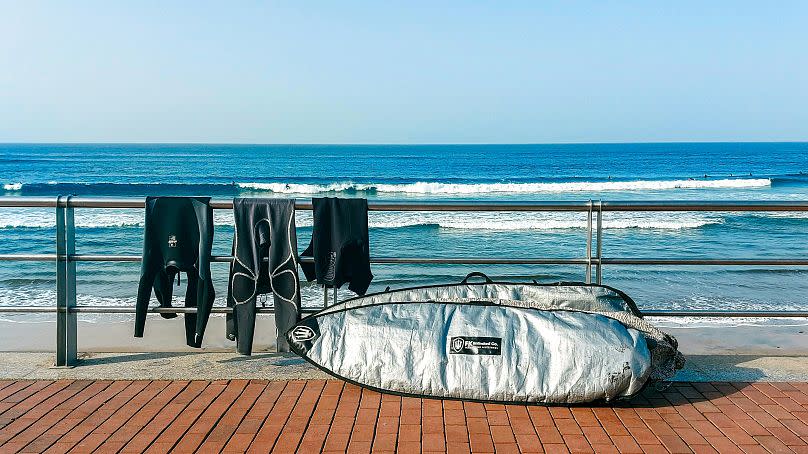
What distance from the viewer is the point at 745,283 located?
11.4 metres

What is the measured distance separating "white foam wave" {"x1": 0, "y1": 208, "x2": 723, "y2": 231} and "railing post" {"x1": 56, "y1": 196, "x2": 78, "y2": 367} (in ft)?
46.3

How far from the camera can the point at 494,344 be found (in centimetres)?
429

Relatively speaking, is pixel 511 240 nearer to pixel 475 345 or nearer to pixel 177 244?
pixel 177 244

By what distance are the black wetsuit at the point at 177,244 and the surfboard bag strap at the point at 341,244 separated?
66 centimetres

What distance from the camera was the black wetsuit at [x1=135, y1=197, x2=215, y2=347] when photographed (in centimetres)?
486

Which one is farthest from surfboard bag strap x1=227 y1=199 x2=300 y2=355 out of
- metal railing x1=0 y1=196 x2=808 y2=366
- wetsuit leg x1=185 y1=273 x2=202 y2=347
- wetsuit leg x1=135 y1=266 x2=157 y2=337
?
wetsuit leg x1=135 y1=266 x2=157 y2=337

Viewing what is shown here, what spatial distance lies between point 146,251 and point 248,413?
1362 millimetres

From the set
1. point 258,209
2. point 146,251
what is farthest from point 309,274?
point 146,251

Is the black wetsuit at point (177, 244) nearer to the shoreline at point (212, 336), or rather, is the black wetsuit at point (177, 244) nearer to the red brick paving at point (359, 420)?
the red brick paving at point (359, 420)

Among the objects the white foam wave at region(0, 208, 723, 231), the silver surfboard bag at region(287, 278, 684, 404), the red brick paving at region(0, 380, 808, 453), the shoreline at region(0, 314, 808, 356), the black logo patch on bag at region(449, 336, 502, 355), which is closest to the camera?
the red brick paving at region(0, 380, 808, 453)

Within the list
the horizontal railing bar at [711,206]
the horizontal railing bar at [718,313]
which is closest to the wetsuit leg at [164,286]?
the horizontal railing bar at [711,206]

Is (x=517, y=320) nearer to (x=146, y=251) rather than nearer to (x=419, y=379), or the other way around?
(x=419, y=379)

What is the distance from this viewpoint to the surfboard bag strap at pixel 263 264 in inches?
190

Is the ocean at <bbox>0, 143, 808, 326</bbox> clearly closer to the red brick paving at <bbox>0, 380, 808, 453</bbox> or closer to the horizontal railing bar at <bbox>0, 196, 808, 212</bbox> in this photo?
the horizontal railing bar at <bbox>0, 196, 808, 212</bbox>
